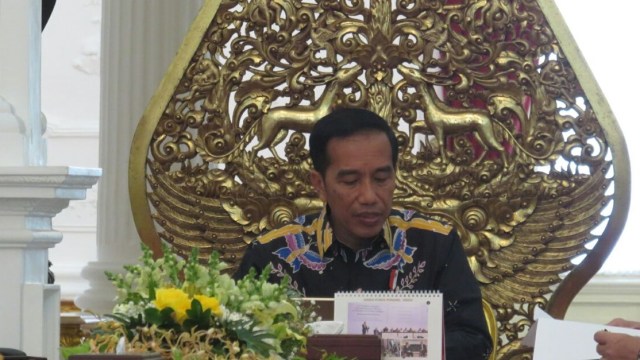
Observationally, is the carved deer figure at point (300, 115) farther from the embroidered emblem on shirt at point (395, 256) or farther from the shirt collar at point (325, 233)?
the embroidered emblem on shirt at point (395, 256)

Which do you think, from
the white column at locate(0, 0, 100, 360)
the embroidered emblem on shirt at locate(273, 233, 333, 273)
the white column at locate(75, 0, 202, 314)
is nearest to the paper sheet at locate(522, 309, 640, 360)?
the embroidered emblem on shirt at locate(273, 233, 333, 273)

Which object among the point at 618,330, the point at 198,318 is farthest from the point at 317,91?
the point at 198,318

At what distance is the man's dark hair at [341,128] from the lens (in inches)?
152

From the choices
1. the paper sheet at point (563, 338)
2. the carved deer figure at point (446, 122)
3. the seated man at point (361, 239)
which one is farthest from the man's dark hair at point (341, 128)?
the paper sheet at point (563, 338)

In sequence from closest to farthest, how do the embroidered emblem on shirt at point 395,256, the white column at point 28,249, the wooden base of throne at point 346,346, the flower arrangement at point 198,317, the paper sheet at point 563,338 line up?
1. the flower arrangement at point 198,317
2. the wooden base of throne at point 346,346
3. the white column at point 28,249
4. the paper sheet at point 563,338
5. the embroidered emblem on shirt at point 395,256

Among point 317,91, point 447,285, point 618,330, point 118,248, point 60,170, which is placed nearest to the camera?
point 60,170

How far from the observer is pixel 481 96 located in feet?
14.1

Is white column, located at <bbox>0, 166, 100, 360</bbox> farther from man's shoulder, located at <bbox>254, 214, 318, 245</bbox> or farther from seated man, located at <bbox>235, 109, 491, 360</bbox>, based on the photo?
man's shoulder, located at <bbox>254, 214, 318, 245</bbox>

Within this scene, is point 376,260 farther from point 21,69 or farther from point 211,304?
point 211,304

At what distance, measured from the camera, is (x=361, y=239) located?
3.86 m

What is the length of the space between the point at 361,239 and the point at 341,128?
0.29 m

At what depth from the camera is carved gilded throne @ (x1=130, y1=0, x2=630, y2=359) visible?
13.8ft

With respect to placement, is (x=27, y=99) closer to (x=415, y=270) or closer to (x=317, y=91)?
(x=415, y=270)

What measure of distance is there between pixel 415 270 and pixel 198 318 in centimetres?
166
